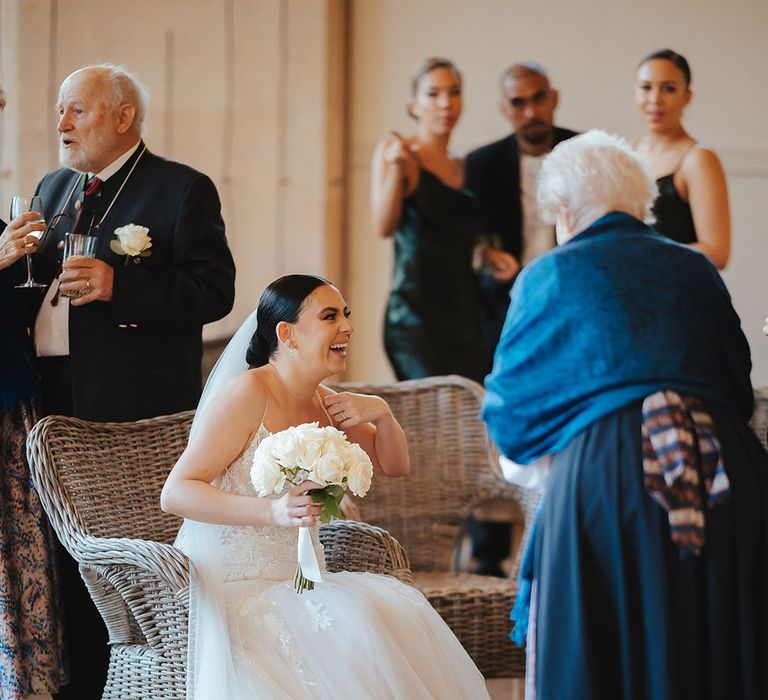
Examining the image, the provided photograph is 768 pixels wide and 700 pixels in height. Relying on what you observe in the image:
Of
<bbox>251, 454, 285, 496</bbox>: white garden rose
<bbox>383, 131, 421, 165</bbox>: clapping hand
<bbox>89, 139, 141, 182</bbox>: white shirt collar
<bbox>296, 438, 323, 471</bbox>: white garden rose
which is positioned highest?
<bbox>383, 131, 421, 165</bbox>: clapping hand

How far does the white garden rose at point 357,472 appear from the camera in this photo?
99.9 inches

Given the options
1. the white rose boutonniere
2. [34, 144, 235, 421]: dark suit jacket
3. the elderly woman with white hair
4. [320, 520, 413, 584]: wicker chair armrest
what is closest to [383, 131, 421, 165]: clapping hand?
[34, 144, 235, 421]: dark suit jacket

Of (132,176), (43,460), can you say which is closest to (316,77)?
(132,176)

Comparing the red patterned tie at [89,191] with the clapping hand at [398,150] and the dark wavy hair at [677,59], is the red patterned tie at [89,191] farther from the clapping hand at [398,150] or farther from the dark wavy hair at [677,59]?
the dark wavy hair at [677,59]

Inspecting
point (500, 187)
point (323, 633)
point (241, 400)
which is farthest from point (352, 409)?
point (500, 187)

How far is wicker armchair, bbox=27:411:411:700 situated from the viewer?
2.73m

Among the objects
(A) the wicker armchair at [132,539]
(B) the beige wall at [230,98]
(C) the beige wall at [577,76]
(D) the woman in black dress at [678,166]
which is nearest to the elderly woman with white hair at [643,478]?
(A) the wicker armchair at [132,539]

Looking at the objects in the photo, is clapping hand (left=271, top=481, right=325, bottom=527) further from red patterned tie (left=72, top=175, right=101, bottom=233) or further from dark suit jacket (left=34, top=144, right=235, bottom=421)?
red patterned tie (left=72, top=175, right=101, bottom=233)

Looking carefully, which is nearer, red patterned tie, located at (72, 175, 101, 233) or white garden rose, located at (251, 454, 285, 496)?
white garden rose, located at (251, 454, 285, 496)

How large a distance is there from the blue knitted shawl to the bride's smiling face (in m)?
0.48

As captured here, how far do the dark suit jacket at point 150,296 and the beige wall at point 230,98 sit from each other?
69.0 inches

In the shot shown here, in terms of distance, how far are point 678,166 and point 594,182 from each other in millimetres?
2385

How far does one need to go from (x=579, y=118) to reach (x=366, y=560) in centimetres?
276

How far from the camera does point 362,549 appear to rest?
3.04 meters
